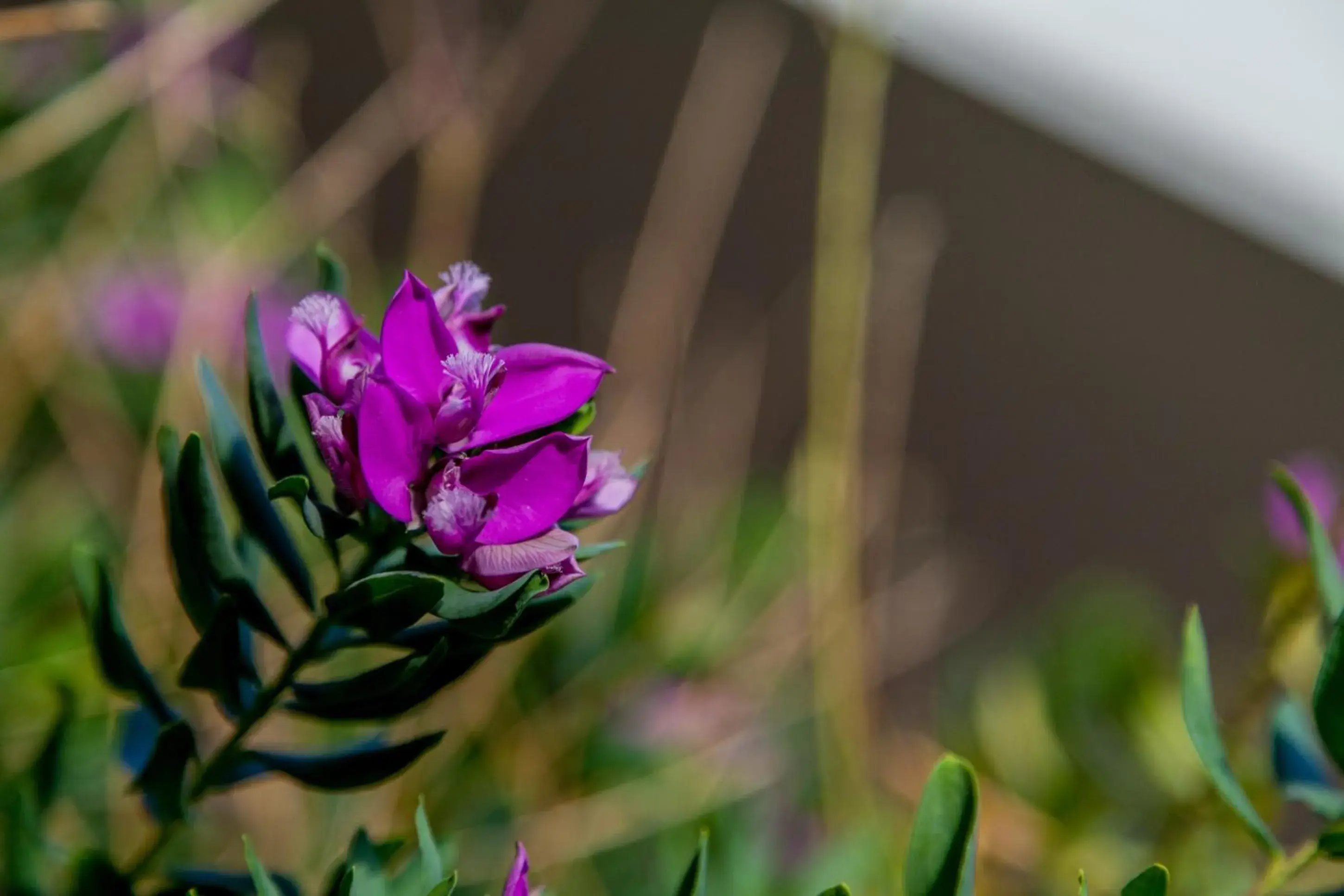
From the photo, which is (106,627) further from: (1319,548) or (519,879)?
(1319,548)

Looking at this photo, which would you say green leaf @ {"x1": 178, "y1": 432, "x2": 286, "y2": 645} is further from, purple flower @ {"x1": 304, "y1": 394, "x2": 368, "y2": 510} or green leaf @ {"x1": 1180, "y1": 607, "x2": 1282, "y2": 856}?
green leaf @ {"x1": 1180, "y1": 607, "x2": 1282, "y2": 856}

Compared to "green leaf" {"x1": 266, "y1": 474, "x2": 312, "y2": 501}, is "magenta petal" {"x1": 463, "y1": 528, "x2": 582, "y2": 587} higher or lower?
lower

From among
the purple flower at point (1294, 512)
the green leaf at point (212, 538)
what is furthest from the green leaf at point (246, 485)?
the purple flower at point (1294, 512)

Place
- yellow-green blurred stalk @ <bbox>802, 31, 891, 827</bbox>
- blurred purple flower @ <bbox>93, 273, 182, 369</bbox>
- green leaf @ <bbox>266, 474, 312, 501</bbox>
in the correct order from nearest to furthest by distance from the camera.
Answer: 1. green leaf @ <bbox>266, 474, 312, 501</bbox>
2. yellow-green blurred stalk @ <bbox>802, 31, 891, 827</bbox>
3. blurred purple flower @ <bbox>93, 273, 182, 369</bbox>

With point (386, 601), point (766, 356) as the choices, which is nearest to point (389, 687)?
point (386, 601)

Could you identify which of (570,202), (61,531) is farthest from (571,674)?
(570,202)

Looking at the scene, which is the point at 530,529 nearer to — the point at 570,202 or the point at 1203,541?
the point at 570,202

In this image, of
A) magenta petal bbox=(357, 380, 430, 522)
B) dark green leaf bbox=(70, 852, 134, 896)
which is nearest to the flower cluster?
magenta petal bbox=(357, 380, 430, 522)
